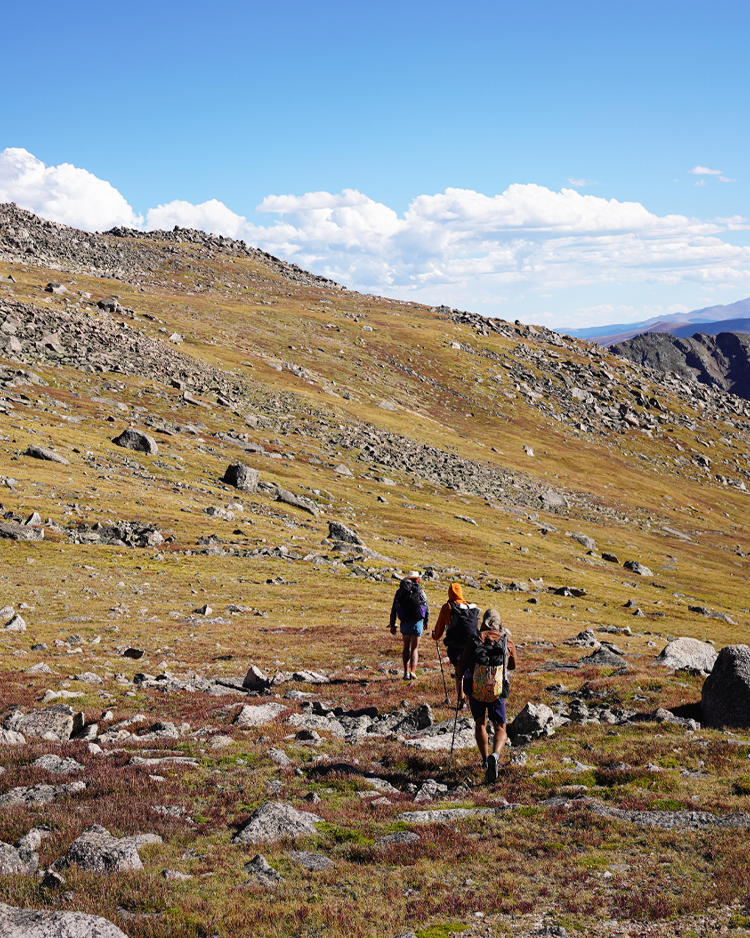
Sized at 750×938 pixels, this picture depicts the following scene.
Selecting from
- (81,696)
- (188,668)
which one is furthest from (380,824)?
(188,668)

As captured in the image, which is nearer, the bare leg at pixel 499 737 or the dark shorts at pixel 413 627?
the bare leg at pixel 499 737

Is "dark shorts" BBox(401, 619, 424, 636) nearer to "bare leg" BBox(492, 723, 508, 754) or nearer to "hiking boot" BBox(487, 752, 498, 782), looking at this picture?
"bare leg" BBox(492, 723, 508, 754)

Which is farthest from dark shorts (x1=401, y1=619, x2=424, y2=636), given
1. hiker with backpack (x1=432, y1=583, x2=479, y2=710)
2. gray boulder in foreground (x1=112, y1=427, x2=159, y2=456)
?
gray boulder in foreground (x1=112, y1=427, x2=159, y2=456)

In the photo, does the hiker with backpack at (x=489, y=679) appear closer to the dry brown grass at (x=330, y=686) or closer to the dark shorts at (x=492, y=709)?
the dark shorts at (x=492, y=709)

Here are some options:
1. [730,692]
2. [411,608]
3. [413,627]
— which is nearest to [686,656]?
[730,692]

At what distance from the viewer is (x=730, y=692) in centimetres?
1966

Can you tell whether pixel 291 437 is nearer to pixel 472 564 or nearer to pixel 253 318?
pixel 472 564

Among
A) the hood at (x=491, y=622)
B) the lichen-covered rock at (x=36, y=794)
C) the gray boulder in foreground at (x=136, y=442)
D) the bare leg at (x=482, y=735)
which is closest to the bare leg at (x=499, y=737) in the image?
the bare leg at (x=482, y=735)

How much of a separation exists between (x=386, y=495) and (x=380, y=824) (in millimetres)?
74769

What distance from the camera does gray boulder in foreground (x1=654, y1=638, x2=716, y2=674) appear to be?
30484 millimetres

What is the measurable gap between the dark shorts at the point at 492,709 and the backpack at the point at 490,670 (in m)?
0.17

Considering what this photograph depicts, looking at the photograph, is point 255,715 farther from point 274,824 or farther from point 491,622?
point 491,622

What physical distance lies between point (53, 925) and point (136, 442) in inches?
2593

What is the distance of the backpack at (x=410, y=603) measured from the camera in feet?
83.7
